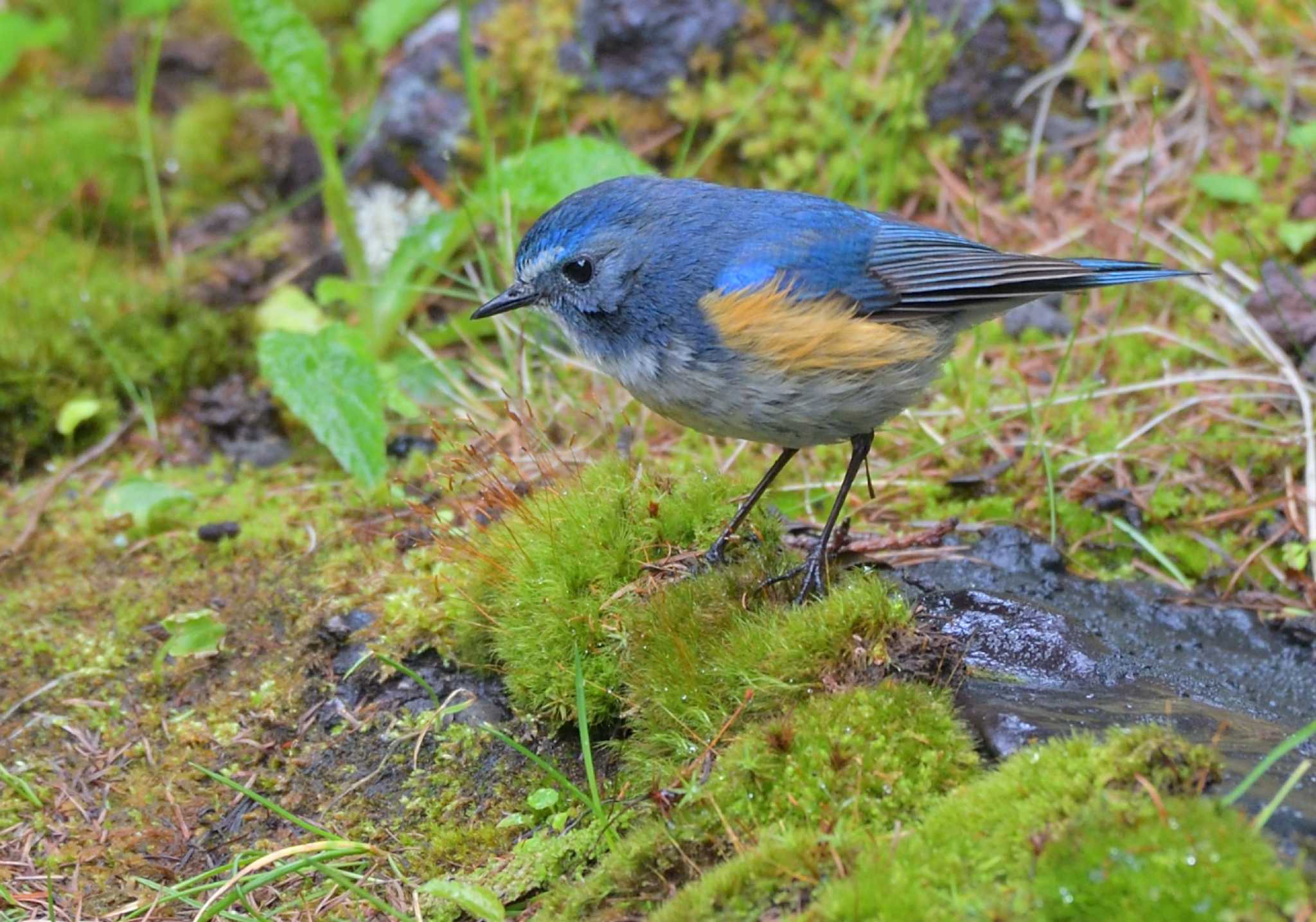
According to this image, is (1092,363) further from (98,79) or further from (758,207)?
(98,79)

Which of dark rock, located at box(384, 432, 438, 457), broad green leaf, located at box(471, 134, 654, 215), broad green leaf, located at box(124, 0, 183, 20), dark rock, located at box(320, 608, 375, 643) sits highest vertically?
broad green leaf, located at box(124, 0, 183, 20)

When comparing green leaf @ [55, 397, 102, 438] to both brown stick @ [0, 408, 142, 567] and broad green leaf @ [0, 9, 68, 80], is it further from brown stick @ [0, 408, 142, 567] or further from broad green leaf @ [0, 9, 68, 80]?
broad green leaf @ [0, 9, 68, 80]

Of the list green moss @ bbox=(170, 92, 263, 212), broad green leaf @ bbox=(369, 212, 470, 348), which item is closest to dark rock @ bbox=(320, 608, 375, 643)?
broad green leaf @ bbox=(369, 212, 470, 348)

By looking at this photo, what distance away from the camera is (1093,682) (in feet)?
11.3

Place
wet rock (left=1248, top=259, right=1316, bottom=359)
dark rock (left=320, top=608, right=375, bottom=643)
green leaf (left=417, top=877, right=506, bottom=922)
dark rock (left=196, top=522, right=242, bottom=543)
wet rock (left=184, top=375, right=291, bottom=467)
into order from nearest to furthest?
green leaf (left=417, top=877, right=506, bottom=922)
dark rock (left=320, top=608, right=375, bottom=643)
dark rock (left=196, top=522, right=242, bottom=543)
wet rock (left=1248, top=259, right=1316, bottom=359)
wet rock (left=184, top=375, right=291, bottom=467)

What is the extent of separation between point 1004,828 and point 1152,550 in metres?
2.33

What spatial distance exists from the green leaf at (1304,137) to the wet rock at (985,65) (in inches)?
54.0

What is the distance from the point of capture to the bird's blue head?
4.00 m

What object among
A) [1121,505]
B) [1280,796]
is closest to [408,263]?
[1121,505]

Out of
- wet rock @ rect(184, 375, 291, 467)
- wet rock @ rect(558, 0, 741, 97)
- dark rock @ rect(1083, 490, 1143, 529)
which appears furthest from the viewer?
wet rock @ rect(558, 0, 741, 97)

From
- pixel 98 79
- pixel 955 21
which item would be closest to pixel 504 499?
pixel 955 21

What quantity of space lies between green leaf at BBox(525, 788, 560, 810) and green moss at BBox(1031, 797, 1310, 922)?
1518 mm

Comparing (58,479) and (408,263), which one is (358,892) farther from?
(408,263)

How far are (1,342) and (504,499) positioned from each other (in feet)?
10.4
